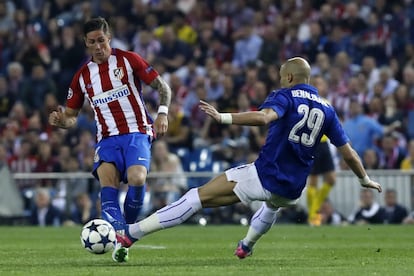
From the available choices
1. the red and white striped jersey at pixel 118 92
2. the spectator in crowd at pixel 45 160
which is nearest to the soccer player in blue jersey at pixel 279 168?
the red and white striped jersey at pixel 118 92

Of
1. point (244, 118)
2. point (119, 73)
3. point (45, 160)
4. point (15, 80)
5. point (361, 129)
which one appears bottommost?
point (45, 160)

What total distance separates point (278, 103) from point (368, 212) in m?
10.3

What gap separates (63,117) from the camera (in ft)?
41.4

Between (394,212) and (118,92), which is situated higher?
(118,92)

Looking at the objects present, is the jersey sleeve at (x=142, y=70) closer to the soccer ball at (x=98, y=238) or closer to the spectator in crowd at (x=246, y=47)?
the soccer ball at (x=98, y=238)

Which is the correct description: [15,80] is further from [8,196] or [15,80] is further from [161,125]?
[161,125]

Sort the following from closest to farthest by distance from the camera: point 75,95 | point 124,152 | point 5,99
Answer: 1. point 124,152
2. point 75,95
3. point 5,99

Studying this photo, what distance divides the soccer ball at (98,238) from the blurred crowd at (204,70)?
8.77 m

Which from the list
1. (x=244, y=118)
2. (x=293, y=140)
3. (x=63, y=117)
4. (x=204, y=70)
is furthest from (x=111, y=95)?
(x=204, y=70)

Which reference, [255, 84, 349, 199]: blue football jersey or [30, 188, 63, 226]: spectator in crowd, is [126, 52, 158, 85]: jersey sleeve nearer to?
[255, 84, 349, 199]: blue football jersey

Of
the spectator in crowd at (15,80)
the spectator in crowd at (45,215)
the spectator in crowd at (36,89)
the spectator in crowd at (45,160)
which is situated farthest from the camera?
the spectator in crowd at (15,80)

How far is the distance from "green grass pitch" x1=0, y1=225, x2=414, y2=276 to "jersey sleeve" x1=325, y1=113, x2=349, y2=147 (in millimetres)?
1145

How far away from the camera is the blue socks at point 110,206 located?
11891mm

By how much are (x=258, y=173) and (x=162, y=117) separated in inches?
50.4
